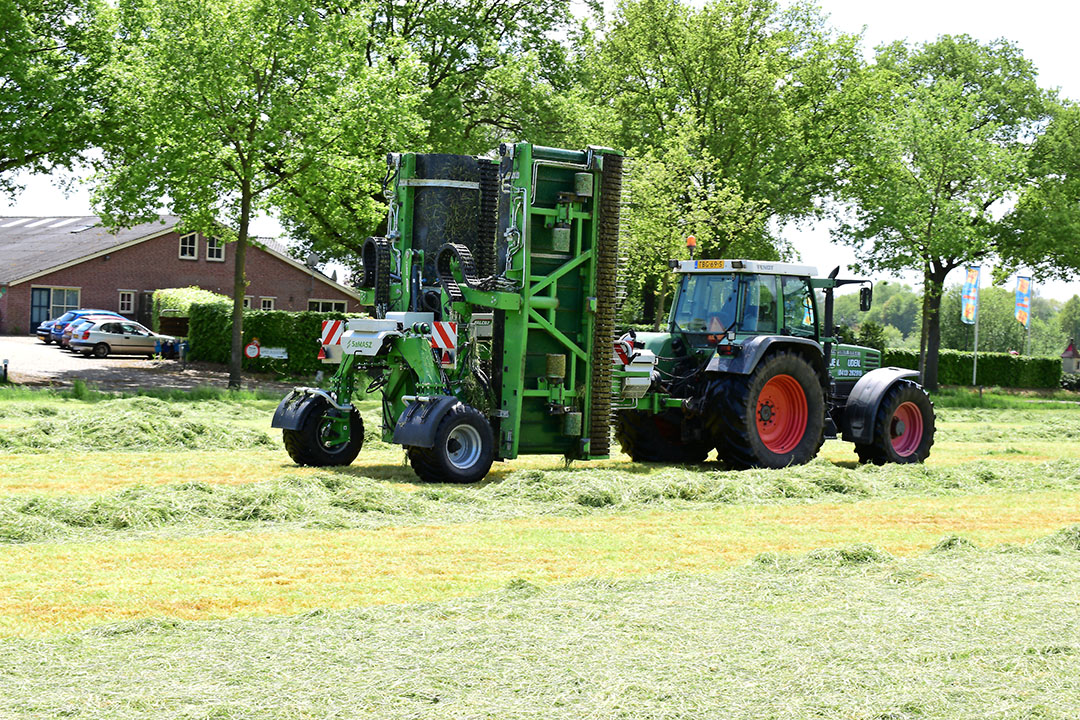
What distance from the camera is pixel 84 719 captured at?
16.0 feet

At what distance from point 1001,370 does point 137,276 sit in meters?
36.2

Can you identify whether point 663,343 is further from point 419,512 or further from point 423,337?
point 419,512

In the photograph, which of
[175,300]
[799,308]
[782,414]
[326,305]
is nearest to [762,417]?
[782,414]

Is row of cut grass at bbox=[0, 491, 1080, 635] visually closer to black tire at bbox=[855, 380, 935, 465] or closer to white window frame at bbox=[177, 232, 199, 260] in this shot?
black tire at bbox=[855, 380, 935, 465]

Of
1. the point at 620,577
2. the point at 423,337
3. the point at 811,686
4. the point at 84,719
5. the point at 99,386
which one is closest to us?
the point at 84,719

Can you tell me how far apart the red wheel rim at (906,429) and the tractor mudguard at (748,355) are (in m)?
2.01

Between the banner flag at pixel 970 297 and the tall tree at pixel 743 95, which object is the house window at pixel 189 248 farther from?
the banner flag at pixel 970 297

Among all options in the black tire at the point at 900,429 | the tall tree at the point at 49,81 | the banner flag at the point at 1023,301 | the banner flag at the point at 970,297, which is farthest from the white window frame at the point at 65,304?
the black tire at the point at 900,429

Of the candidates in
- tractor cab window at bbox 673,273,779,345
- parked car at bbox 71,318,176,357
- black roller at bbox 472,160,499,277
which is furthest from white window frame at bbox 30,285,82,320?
black roller at bbox 472,160,499,277

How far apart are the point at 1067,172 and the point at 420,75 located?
25144 mm

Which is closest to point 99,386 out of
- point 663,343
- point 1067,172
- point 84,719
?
point 663,343

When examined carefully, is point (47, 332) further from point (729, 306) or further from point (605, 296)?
point (605, 296)

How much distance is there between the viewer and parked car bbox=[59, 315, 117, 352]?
40.6m

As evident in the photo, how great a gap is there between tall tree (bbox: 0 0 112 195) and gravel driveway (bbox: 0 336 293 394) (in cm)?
481
